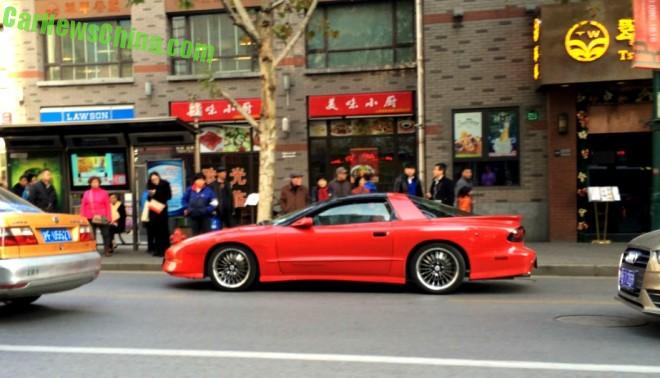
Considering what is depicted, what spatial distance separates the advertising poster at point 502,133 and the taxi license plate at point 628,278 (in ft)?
28.4

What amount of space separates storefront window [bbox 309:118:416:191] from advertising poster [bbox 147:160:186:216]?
372 cm

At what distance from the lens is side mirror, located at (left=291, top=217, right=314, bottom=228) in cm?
864

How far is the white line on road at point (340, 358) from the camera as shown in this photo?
4996 mm

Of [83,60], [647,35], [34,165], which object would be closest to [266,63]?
[34,165]

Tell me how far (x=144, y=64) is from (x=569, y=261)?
11643 mm

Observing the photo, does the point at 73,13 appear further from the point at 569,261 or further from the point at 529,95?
the point at 569,261

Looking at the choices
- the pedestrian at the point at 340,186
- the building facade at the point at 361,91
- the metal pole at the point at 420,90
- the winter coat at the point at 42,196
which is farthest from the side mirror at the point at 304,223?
the metal pole at the point at 420,90

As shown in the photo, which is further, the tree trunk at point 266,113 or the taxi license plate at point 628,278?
the tree trunk at point 266,113

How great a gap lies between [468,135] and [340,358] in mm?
10435

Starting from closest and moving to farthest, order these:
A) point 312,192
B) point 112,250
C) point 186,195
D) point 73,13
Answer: point 186,195
point 112,250
point 312,192
point 73,13

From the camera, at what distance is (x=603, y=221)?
14.3 metres

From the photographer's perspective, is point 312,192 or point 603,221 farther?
point 312,192

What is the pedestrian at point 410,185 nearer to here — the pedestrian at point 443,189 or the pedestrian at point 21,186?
the pedestrian at point 443,189

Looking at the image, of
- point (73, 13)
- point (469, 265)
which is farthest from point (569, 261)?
point (73, 13)
